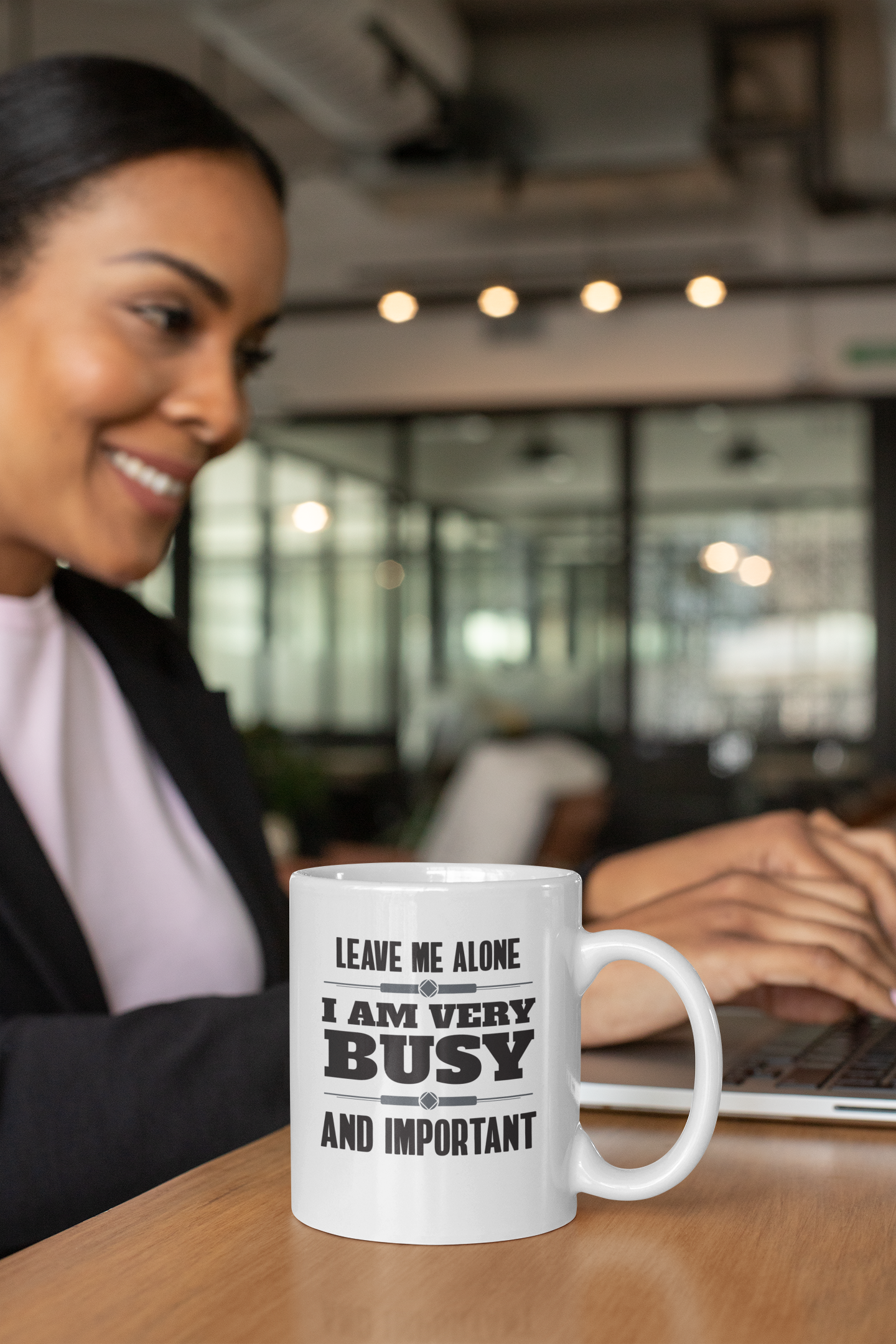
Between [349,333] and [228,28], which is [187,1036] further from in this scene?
[349,333]

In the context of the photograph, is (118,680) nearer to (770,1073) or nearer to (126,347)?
(126,347)

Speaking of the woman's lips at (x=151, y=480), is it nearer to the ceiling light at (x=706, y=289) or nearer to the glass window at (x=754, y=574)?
the ceiling light at (x=706, y=289)

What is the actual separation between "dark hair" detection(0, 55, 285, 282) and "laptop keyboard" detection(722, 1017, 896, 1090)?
28.7 inches

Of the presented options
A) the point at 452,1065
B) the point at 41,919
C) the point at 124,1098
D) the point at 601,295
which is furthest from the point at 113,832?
the point at 601,295

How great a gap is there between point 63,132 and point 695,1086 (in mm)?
810

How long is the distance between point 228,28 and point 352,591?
350 cm

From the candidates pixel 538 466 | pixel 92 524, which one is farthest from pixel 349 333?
pixel 92 524

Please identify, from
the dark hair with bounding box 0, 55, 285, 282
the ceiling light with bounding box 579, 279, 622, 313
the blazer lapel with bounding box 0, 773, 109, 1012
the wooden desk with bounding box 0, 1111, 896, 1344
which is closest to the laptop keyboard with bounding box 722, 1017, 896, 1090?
the wooden desk with bounding box 0, 1111, 896, 1344

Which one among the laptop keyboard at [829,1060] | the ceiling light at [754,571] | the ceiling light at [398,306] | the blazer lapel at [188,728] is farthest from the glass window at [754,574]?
the laptop keyboard at [829,1060]

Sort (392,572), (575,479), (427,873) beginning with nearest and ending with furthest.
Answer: (427,873) < (575,479) < (392,572)

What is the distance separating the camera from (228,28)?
3865 millimetres

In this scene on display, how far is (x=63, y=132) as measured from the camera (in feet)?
3.29

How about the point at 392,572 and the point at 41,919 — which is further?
the point at 392,572

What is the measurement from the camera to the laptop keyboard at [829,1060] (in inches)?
28.0
